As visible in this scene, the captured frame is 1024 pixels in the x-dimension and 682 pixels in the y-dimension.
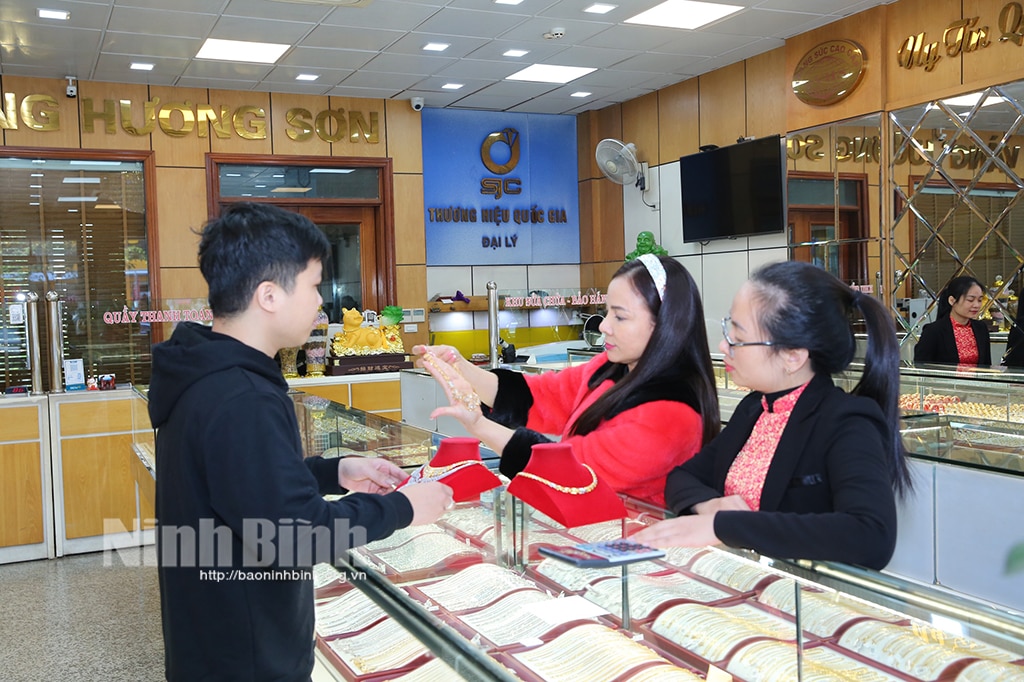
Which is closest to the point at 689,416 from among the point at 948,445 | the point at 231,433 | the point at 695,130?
the point at 231,433

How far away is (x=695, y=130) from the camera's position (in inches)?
305

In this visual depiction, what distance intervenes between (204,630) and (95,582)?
14.4ft

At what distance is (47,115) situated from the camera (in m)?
6.93

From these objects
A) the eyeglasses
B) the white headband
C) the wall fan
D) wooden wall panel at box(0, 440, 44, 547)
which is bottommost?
wooden wall panel at box(0, 440, 44, 547)

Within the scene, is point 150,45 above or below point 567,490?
above

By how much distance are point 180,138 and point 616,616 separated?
688 centimetres

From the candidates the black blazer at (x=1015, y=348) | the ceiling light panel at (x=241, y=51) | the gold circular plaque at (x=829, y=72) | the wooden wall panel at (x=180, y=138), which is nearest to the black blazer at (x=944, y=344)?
the black blazer at (x=1015, y=348)

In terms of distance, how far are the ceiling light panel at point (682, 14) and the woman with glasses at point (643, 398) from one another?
4.16 meters

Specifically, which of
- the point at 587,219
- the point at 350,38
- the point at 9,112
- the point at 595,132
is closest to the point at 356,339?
the point at 350,38

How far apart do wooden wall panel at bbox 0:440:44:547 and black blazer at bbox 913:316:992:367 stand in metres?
5.48

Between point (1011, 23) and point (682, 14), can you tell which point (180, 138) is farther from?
point (1011, 23)

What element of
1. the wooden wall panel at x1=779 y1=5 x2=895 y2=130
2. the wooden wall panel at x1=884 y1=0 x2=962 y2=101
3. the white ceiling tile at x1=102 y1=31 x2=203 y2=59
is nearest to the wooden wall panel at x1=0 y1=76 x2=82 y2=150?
the white ceiling tile at x1=102 y1=31 x2=203 y2=59

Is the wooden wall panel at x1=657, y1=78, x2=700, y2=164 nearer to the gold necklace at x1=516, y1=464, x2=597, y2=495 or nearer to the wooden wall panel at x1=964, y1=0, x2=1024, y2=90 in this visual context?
the wooden wall panel at x1=964, y1=0, x2=1024, y2=90

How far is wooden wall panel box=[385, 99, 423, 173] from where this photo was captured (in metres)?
8.17
